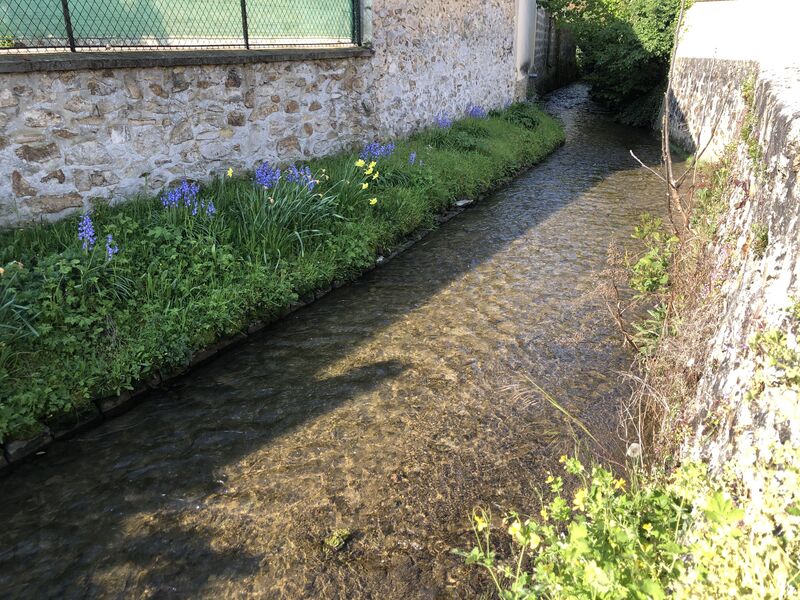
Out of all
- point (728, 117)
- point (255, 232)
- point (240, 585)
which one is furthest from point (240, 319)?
point (728, 117)

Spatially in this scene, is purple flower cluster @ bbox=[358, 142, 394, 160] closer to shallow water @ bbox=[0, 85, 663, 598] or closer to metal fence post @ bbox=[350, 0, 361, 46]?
metal fence post @ bbox=[350, 0, 361, 46]

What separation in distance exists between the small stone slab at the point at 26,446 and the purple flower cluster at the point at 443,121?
8.54m

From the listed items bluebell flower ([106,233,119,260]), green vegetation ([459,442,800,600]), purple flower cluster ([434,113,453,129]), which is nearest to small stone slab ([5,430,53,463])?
bluebell flower ([106,233,119,260])

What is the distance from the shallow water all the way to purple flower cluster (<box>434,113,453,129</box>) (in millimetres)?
5357

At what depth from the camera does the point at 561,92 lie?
76.9 ft

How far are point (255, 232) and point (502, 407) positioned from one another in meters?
2.89

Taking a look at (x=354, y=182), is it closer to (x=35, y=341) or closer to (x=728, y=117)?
(x=35, y=341)

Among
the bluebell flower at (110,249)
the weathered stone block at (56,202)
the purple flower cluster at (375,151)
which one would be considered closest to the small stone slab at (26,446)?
the bluebell flower at (110,249)

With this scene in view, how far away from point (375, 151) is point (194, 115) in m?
2.70

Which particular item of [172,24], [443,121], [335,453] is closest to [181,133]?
[172,24]

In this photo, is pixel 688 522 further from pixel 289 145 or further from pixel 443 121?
pixel 443 121

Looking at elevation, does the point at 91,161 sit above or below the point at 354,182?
above

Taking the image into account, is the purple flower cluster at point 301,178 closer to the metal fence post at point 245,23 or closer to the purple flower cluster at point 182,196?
the purple flower cluster at point 182,196

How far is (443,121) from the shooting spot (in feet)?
35.8
